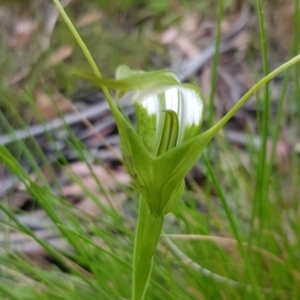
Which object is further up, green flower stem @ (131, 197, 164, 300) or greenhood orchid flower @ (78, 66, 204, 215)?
greenhood orchid flower @ (78, 66, 204, 215)

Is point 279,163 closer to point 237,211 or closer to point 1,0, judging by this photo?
point 237,211

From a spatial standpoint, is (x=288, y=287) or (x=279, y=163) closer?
(x=288, y=287)

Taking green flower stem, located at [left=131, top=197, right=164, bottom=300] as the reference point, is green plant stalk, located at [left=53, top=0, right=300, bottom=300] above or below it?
above

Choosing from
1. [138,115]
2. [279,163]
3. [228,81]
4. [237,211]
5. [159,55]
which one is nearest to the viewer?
[138,115]

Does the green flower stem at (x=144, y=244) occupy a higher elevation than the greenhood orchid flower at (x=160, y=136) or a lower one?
lower

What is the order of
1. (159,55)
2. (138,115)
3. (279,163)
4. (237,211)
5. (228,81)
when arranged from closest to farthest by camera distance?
1. (138,115)
2. (237,211)
3. (279,163)
4. (228,81)
5. (159,55)

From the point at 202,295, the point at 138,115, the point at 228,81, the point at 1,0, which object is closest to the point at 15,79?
the point at 1,0

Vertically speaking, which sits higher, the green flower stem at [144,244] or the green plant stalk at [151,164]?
the green plant stalk at [151,164]

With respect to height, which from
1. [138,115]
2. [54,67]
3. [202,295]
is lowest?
[202,295]
